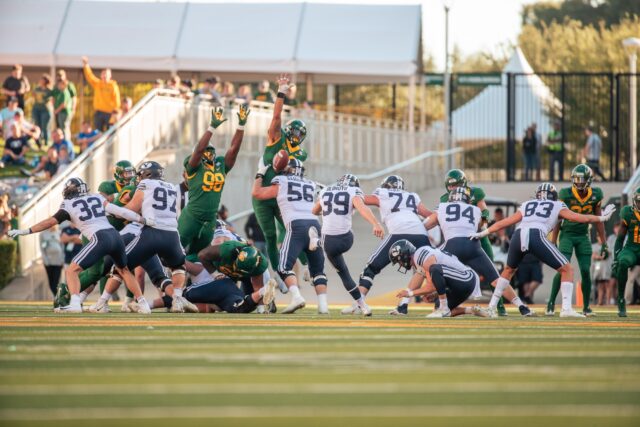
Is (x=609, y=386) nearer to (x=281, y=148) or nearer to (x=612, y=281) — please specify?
(x=281, y=148)

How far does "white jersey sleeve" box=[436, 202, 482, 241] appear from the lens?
54.6ft

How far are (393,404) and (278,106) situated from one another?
30.7 ft

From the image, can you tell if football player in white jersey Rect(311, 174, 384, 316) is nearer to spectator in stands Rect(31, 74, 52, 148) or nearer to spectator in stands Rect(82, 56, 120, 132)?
spectator in stands Rect(82, 56, 120, 132)

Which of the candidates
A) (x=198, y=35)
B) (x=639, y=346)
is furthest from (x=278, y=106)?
(x=198, y=35)

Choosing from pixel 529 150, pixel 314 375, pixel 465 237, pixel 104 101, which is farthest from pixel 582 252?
pixel 529 150

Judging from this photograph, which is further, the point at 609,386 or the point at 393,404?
the point at 609,386

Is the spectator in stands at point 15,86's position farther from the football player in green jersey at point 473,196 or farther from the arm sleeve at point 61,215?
the football player in green jersey at point 473,196

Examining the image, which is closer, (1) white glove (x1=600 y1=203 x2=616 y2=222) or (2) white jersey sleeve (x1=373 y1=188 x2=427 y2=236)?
(1) white glove (x1=600 y1=203 x2=616 y2=222)

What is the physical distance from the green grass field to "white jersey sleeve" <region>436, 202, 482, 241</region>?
3.57 meters

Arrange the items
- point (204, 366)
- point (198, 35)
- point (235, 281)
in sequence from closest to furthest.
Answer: point (204, 366) → point (235, 281) → point (198, 35)

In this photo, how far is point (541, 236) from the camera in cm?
1636

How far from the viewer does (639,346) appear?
10.9m

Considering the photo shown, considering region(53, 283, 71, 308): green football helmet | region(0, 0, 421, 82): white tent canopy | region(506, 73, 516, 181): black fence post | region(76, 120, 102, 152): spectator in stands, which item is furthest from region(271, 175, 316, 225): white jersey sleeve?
region(506, 73, 516, 181): black fence post

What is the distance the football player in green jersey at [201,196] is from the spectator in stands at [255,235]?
8.86m
